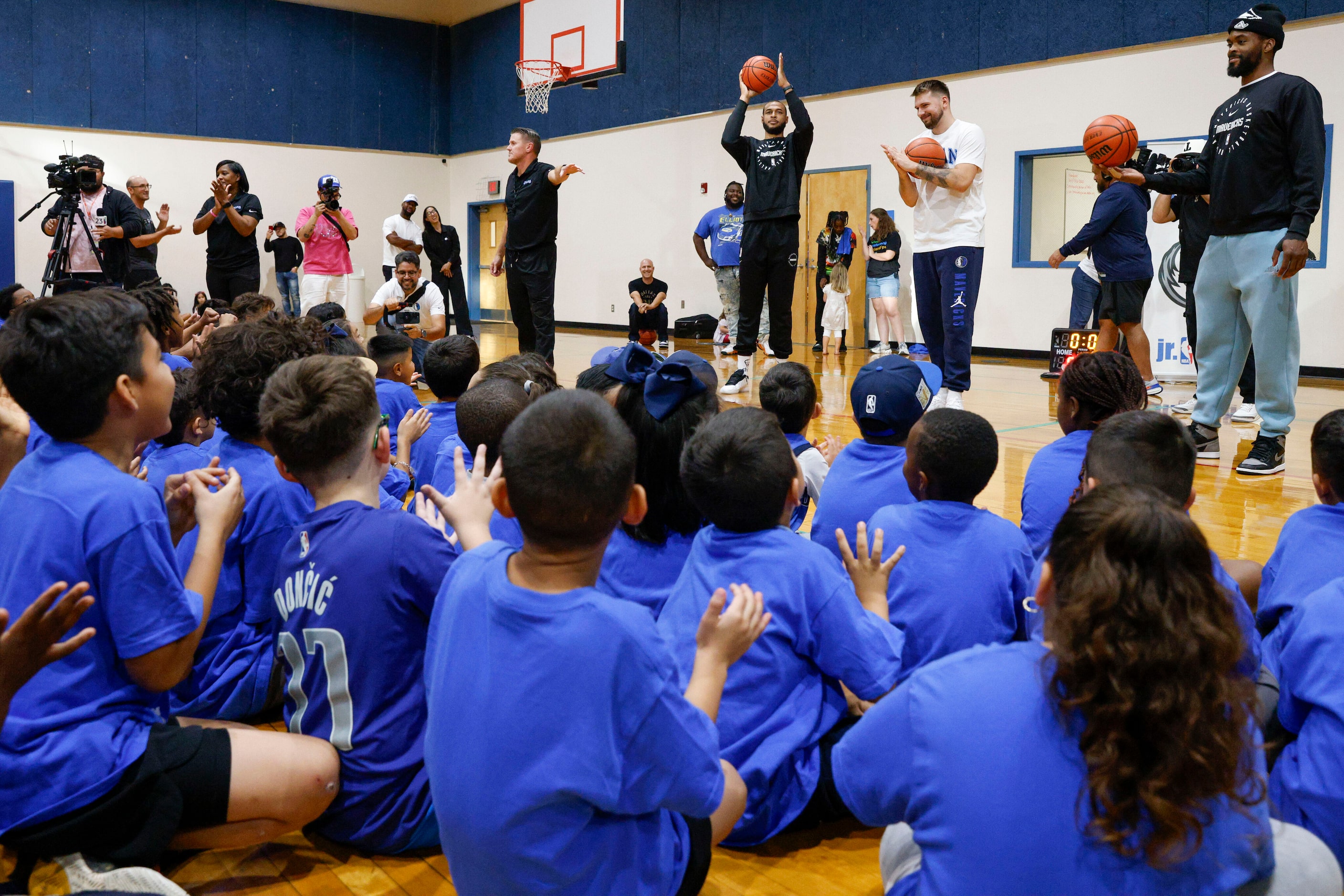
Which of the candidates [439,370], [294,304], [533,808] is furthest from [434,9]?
[533,808]

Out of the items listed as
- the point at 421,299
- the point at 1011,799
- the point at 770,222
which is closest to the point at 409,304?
the point at 421,299

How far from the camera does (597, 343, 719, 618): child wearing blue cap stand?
1.97 metres

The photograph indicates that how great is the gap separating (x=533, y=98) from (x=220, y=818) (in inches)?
508

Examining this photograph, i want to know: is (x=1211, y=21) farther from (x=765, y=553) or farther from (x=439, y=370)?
(x=765, y=553)

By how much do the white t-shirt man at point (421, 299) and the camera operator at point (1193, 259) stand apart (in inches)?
185

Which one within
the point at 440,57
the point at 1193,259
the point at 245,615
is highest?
the point at 440,57

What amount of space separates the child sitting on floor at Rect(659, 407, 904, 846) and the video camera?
23.3 feet

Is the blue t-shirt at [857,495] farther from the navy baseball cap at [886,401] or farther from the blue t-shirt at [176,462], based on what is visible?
the blue t-shirt at [176,462]

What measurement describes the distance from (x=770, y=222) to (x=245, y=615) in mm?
4868

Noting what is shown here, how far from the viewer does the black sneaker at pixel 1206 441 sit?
4.48m

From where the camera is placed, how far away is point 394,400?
3777mm

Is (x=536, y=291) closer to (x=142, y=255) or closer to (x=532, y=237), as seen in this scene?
(x=532, y=237)

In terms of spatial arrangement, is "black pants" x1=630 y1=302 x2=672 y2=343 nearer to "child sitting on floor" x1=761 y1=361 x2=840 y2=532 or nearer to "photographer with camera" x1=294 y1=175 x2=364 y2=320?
"photographer with camera" x1=294 y1=175 x2=364 y2=320

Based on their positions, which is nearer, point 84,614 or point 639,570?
point 84,614
